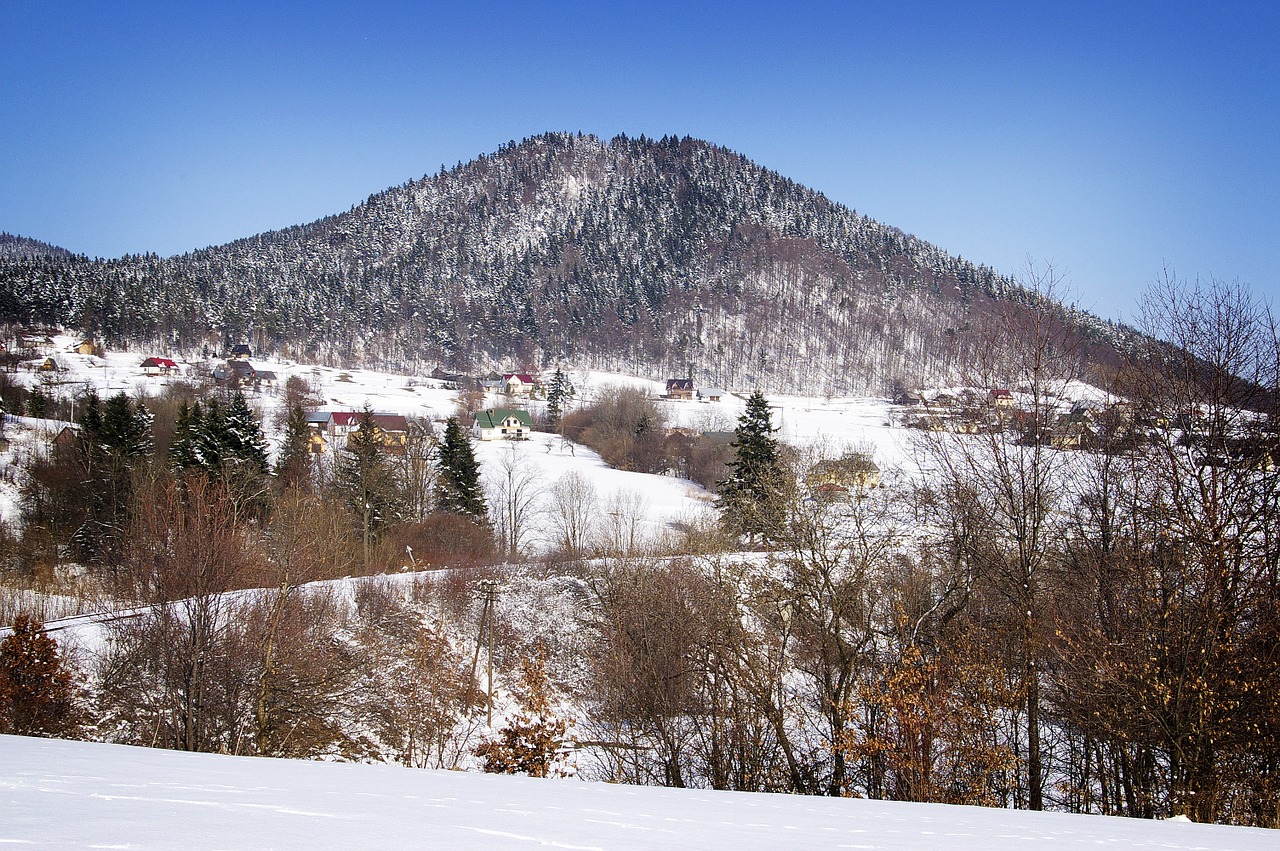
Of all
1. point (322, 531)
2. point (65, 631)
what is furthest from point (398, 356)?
point (65, 631)

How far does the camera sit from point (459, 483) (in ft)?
127

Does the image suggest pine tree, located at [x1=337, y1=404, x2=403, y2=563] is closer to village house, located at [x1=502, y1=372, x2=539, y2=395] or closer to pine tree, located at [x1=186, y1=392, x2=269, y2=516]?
pine tree, located at [x1=186, y1=392, x2=269, y2=516]

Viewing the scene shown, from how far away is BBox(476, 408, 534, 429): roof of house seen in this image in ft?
243

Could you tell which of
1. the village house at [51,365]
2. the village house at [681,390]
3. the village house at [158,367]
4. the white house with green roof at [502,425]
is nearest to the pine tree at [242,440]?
the white house with green roof at [502,425]

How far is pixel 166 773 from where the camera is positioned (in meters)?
4.56

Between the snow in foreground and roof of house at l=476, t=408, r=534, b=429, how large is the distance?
68.8 metres

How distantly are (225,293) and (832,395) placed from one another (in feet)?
396

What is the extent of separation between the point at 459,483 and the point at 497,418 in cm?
3727

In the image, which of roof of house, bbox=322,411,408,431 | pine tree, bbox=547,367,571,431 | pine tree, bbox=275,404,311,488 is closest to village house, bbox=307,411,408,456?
roof of house, bbox=322,411,408,431

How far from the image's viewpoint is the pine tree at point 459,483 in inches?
1503

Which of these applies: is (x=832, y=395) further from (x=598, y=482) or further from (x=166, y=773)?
(x=166, y=773)

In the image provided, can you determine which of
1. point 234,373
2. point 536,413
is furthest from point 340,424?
point 234,373

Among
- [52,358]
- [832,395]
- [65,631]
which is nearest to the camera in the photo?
[65,631]

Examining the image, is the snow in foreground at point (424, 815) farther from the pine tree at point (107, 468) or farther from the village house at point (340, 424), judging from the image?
the village house at point (340, 424)
